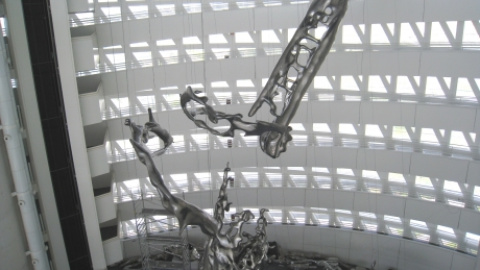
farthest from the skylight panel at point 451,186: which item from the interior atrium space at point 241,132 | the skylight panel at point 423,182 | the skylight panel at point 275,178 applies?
the skylight panel at point 275,178

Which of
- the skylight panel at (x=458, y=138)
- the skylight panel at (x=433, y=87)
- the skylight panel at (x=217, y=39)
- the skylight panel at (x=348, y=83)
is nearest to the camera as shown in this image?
the skylight panel at (x=433, y=87)

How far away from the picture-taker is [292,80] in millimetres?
8109

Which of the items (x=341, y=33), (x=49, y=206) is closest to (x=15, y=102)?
(x=49, y=206)

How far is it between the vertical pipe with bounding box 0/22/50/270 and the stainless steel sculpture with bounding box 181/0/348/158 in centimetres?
947

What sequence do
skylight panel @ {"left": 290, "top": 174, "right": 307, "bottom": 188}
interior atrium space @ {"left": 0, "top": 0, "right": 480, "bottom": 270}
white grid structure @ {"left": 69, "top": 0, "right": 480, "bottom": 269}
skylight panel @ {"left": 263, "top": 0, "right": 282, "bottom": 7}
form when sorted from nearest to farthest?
1. interior atrium space @ {"left": 0, "top": 0, "right": 480, "bottom": 270}
2. white grid structure @ {"left": 69, "top": 0, "right": 480, "bottom": 269}
3. skylight panel @ {"left": 263, "top": 0, "right": 282, "bottom": 7}
4. skylight panel @ {"left": 290, "top": 174, "right": 307, "bottom": 188}

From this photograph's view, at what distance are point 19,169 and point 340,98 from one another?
14.8 m

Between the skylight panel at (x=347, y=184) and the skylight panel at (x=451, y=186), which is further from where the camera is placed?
the skylight panel at (x=347, y=184)

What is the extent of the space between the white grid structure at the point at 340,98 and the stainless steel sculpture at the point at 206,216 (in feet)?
39.4

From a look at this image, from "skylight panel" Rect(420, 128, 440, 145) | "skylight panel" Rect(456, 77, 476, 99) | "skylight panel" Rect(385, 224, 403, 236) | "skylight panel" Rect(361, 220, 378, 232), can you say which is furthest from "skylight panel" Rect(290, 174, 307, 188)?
"skylight panel" Rect(456, 77, 476, 99)

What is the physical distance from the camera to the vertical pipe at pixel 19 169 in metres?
15.7

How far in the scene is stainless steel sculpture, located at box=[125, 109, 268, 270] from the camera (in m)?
9.32

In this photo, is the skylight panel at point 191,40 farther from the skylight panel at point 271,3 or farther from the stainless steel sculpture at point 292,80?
the stainless steel sculpture at point 292,80

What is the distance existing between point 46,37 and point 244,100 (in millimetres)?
11070

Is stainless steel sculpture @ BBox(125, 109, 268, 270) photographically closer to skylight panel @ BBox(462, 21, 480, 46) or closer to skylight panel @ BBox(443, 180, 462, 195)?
skylight panel @ BBox(462, 21, 480, 46)
